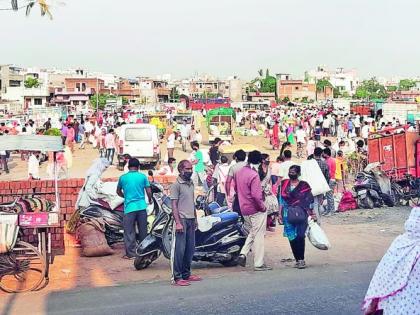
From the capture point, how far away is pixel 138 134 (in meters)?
25.5

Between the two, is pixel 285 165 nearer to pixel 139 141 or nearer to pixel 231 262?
pixel 231 262

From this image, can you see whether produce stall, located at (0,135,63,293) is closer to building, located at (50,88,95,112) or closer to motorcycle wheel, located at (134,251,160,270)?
motorcycle wheel, located at (134,251,160,270)

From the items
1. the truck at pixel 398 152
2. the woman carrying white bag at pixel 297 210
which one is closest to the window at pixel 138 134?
the truck at pixel 398 152

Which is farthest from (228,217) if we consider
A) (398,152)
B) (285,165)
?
(398,152)

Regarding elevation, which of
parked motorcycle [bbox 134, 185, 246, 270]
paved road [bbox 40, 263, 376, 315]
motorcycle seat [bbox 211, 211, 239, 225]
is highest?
motorcycle seat [bbox 211, 211, 239, 225]

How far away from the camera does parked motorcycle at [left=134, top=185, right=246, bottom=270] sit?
895 cm

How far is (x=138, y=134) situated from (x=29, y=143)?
627 inches

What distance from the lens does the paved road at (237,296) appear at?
6.89 metres

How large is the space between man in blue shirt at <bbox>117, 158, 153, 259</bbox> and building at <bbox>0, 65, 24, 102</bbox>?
8229 centimetres

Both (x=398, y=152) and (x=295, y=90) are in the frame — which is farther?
(x=295, y=90)

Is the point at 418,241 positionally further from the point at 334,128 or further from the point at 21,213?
the point at 334,128

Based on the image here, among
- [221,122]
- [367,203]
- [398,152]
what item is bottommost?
[367,203]

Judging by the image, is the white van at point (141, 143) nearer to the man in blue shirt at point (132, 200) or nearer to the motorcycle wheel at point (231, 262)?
the man in blue shirt at point (132, 200)

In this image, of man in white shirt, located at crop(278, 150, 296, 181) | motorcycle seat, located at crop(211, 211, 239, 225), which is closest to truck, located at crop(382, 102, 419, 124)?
man in white shirt, located at crop(278, 150, 296, 181)
